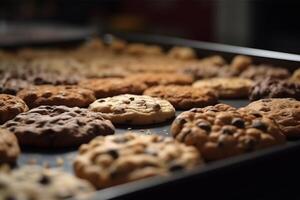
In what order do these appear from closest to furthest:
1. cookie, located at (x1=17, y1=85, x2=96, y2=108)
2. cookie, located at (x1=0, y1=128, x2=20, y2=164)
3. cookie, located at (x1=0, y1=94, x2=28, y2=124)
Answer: cookie, located at (x1=0, y1=128, x2=20, y2=164)
cookie, located at (x1=0, y1=94, x2=28, y2=124)
cookie, located at (x1=17, y1=85, x2=96, y2=108)

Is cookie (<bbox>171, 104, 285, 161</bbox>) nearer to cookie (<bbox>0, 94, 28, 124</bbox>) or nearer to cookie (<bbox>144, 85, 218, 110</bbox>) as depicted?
cookie (<bbox>144, 85, 218, 110</bbox>)

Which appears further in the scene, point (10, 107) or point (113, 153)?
point (10, 107)

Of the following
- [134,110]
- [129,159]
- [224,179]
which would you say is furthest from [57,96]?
[224,179]

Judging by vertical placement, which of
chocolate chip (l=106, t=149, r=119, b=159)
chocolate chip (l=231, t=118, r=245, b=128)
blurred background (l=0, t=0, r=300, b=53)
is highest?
chocolate chip (l=106, t=149, r=119, b=159)

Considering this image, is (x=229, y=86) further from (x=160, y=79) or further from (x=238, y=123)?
(x=238, y=123)

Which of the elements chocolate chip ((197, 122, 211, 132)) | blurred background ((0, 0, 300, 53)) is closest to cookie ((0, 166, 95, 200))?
chocolate chip ((197, 122, 211, 132))

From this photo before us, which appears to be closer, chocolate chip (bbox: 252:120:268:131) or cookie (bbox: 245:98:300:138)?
chocolate chip (bbox: 252:120:268:131)
